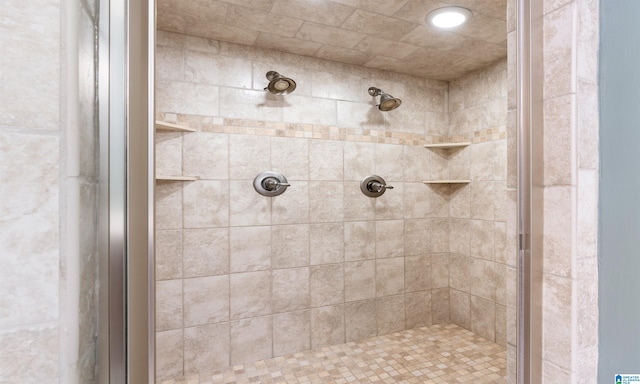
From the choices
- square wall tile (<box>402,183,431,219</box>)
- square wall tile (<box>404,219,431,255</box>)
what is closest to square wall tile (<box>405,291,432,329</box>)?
square wall tile (<box>404,219,431,255</box>)

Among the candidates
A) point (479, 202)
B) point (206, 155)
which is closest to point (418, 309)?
point (479, 202)

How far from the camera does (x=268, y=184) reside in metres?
1.84

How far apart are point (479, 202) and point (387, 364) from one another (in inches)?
50.0

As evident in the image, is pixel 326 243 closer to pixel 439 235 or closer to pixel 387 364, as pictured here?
pixel 387 364

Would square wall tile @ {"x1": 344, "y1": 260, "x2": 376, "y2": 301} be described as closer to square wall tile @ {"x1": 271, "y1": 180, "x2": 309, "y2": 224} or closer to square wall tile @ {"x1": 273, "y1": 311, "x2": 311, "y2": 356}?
square wall tile @ {"x1": 273, "y1": 311, "x2": 311, "y2": 356}

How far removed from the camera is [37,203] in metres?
0.34

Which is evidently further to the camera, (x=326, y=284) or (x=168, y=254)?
(x=326, y=284)

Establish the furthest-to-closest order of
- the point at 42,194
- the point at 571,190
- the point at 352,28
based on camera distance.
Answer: the point at 352,28 < the point at 571,190 < the point at 42,194

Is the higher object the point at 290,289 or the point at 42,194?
the point at 42,194

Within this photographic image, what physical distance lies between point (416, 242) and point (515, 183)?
5.70 feet

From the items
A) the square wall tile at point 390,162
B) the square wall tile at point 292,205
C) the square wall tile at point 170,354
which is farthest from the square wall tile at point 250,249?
the square wall tile at point 390,162

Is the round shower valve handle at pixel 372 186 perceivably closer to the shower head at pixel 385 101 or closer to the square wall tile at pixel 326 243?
the square wall tile at pixel 326 243

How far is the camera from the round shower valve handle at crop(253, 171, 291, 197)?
6.04 ft
